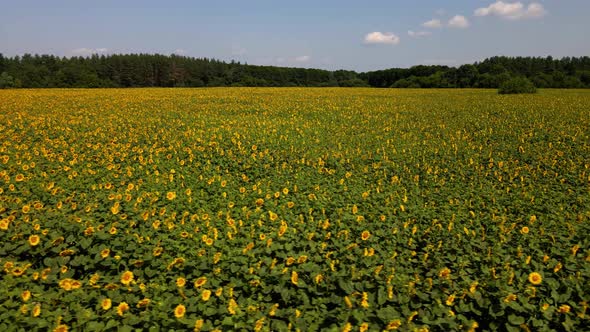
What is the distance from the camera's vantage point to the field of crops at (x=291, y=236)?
2908mm

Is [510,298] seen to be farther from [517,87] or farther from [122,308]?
[517,87]

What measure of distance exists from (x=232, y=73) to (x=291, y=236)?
67.4 meters

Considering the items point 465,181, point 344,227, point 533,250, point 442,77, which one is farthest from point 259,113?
point 442,77

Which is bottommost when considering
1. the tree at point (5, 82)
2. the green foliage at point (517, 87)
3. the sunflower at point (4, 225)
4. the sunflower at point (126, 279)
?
the sunflower at point (126, 279)

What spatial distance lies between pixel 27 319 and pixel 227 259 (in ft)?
5.51

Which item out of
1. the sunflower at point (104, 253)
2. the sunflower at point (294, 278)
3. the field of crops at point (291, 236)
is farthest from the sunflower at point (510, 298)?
the sunflower at point (104, 253)

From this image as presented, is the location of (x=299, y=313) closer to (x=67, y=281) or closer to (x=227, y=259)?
(x=227, y=259)

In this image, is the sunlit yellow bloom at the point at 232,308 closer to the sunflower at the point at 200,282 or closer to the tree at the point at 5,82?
the sunflower at the point at 200,282

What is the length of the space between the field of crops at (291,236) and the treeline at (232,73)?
1627 inches

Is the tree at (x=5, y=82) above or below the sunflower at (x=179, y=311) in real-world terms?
above

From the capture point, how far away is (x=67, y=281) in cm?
304

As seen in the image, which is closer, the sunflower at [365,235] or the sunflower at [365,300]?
the sunflower at [365,300]

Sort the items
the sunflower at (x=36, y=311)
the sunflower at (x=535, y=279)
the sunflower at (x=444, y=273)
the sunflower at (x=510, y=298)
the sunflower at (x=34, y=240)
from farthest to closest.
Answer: the sunflower at (x=34, y=240) → the sunflower at (x=444, y=273) → the sunflower at (x=535, y=279) → the sunflower at (x=510, y=298) → the sunflower at (x=36, y=311)

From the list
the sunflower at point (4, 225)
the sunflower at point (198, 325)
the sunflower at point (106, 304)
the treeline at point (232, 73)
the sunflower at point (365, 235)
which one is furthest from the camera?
the treeline at point (232, 73)
